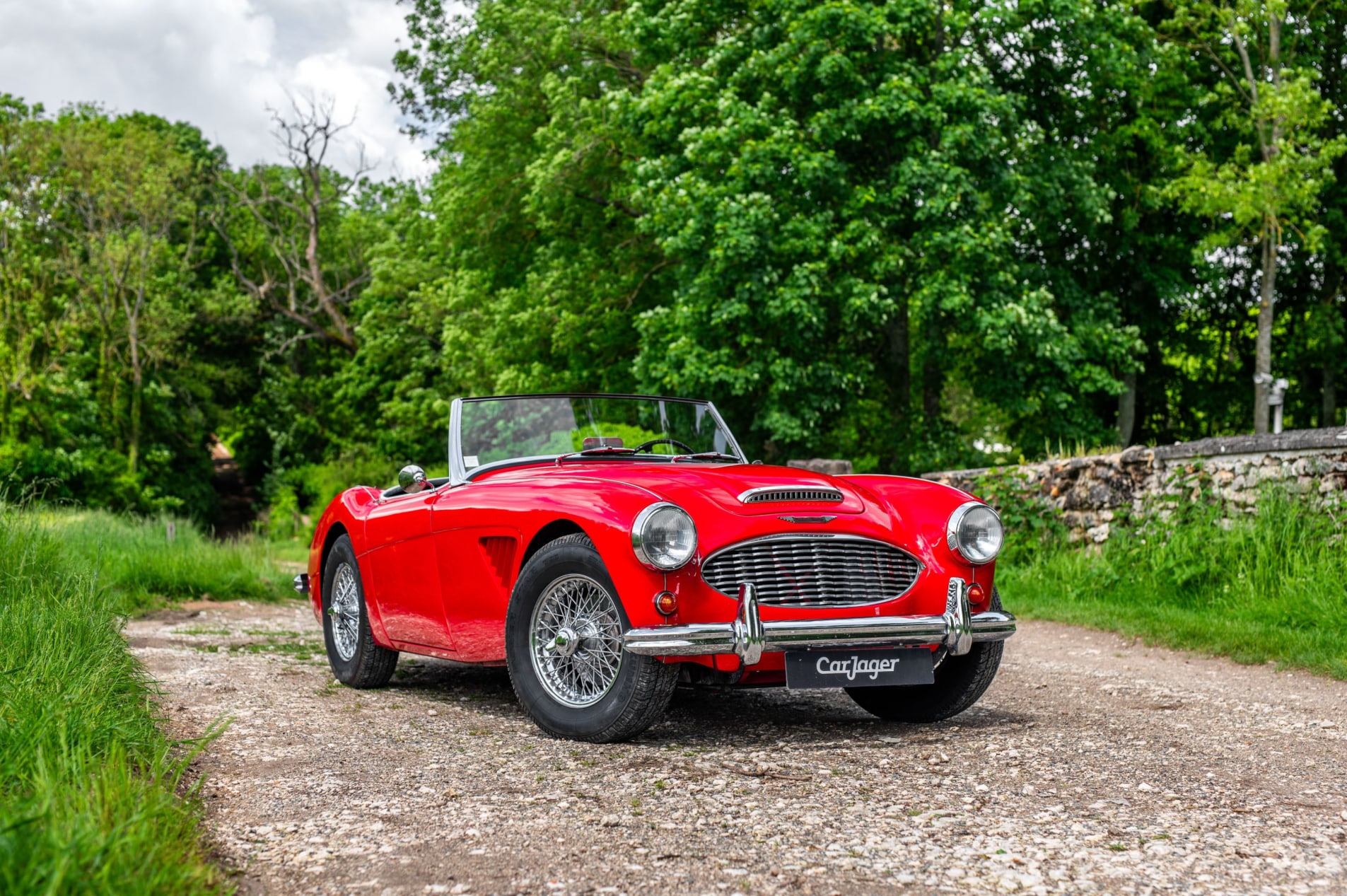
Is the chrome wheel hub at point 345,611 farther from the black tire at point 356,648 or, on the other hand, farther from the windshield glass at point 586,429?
the windshield glass at point 586,429

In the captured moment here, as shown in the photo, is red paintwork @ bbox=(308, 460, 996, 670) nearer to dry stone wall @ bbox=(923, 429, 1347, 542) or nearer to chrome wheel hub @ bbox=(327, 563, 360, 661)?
chrome wheel hub @ bbox=(327, 563, 360, 661)

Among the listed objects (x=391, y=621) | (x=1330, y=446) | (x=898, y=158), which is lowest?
(x=391, y=621)

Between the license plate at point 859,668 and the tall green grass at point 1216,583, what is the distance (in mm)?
3348

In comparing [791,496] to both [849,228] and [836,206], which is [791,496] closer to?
[849,228]

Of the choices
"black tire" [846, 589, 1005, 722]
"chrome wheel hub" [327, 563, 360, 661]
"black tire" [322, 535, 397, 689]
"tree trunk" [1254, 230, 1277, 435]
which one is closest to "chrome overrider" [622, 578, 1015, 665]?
"black tire" [846, 589, 1005, 722]

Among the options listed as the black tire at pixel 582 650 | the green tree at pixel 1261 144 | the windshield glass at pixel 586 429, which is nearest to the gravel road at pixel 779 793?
the black tire at pixel 582 650

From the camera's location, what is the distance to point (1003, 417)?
1037 inches

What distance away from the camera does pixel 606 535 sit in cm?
463

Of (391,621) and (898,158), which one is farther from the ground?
(898,158)

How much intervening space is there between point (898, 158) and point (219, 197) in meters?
28.8

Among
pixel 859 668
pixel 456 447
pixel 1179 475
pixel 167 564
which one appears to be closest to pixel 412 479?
pixel 456 447

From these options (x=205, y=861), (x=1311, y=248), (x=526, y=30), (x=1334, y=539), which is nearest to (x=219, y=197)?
(x=526, y=30)

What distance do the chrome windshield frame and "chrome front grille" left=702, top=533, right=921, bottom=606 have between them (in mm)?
1324

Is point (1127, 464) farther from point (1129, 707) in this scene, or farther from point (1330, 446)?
point (1129, 707)
